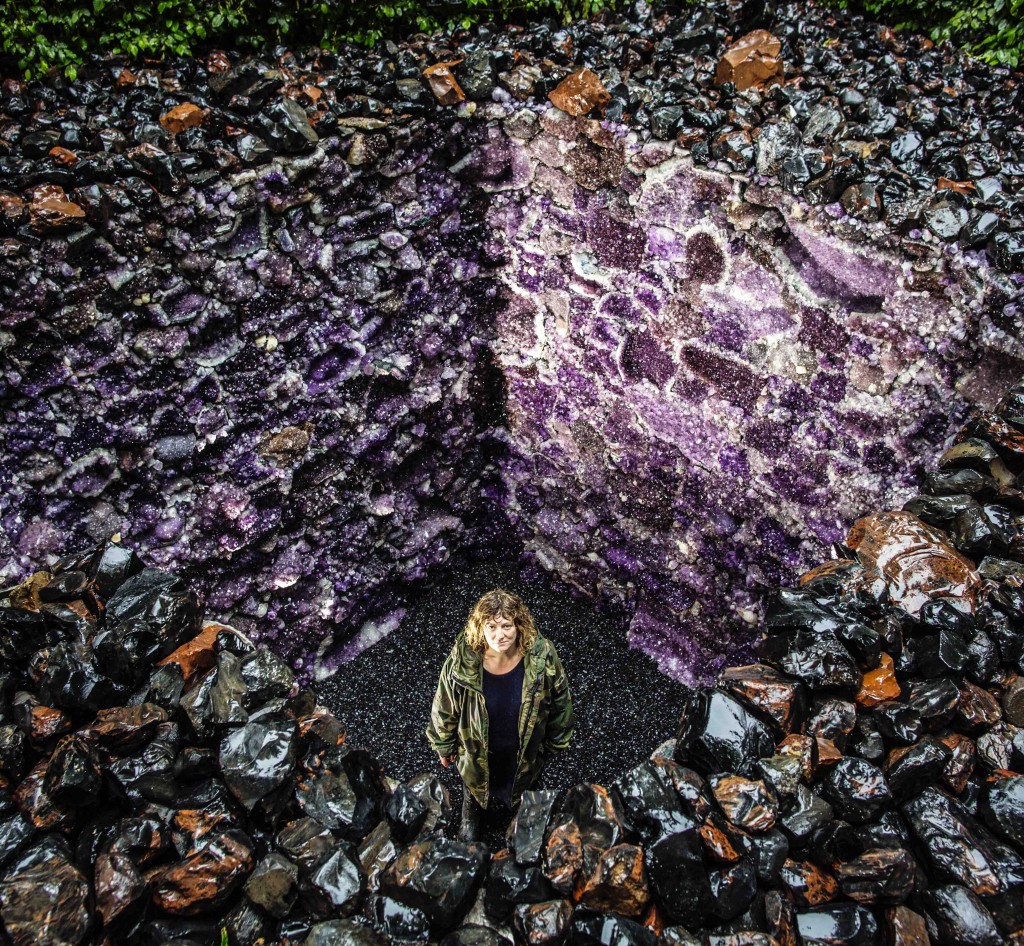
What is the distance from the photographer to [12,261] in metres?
3.48

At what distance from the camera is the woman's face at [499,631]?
3.52m

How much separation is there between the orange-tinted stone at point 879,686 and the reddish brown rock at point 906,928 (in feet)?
2.23

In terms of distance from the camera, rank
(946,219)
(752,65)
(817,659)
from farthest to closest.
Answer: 1. (752,65)
2. (946,219)
3. (817,659)

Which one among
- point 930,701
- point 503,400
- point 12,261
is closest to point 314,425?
point 503,400

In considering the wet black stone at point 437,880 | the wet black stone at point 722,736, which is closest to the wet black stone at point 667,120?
the wet black stone at point 722,736

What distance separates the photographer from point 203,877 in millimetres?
2318

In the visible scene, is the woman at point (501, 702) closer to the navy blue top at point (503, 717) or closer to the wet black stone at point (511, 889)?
the navy blue top at point (503, 717)

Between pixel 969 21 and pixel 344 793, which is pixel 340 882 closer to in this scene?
pixel 344 793

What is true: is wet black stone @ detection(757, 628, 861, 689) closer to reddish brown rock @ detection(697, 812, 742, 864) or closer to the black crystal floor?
reddish brown rock @ detection(697, 812, 742, 864)

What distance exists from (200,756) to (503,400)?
11.6ft

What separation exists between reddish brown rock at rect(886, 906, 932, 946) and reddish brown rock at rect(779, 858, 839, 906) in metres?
0.16

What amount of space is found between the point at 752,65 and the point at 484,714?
361cm

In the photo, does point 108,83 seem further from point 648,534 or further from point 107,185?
point 648,534

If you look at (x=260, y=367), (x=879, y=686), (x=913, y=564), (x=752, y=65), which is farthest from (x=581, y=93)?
(x=879, y=686)
